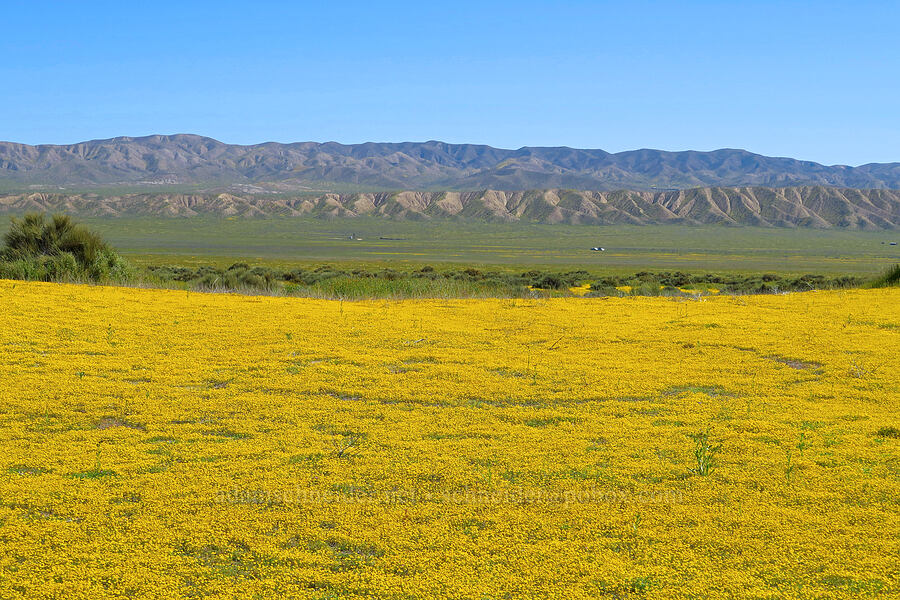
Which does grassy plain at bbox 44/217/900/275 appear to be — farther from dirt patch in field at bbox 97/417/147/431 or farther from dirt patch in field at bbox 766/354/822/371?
dirt patch in field at bbox 97/417/147/431

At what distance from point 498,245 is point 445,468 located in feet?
387

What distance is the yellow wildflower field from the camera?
600cm

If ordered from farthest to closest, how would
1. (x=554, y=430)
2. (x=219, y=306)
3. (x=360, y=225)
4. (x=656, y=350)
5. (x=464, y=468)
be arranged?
(x=360, y=225) < (x=219, y=306) < (x=656, y=350) < (x=554, y=430) < (x=464, y=468)

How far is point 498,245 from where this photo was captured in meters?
125

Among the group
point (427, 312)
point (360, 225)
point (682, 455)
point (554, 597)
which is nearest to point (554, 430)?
point (682, 455)

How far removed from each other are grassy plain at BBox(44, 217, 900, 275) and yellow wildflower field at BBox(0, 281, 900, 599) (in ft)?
191

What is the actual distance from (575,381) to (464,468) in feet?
16.1

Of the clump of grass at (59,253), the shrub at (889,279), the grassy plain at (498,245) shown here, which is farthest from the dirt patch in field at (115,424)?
the grassy plain at (498,245)

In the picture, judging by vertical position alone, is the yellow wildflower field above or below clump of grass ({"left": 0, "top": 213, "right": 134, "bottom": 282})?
below

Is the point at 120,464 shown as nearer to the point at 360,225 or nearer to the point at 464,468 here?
the point at 464,468

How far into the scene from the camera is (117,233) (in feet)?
454

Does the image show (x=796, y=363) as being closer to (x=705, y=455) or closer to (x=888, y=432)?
(x=888, y=432)

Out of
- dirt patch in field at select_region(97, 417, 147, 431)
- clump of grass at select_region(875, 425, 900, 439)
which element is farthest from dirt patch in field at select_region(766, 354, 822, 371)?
dirt patch in field at select_region(97, 417, 147, 431)

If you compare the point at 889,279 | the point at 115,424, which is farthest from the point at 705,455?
the point at 889,279
